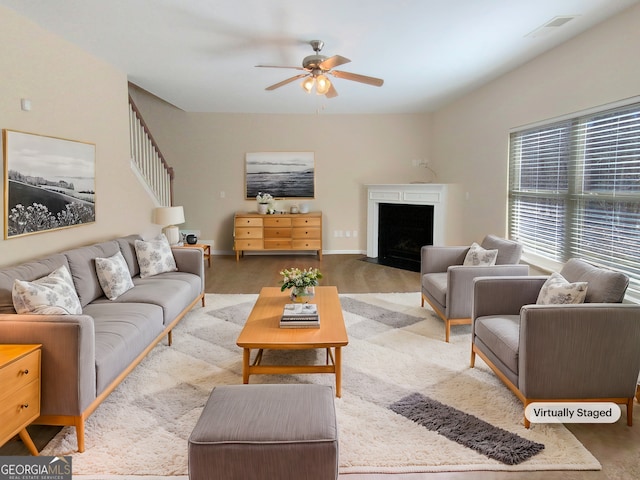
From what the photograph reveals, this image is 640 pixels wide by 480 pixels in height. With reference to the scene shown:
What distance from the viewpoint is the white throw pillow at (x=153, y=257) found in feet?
14.6

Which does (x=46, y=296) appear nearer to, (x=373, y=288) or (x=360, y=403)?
(x=360, y=403)

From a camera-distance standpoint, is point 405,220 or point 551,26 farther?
point 405,220

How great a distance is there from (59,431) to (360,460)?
169 centimetres

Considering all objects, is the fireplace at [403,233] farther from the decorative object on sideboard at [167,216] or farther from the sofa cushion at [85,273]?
the sofa cushion at [85,273]

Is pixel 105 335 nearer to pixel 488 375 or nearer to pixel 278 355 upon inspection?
pixel 278 355

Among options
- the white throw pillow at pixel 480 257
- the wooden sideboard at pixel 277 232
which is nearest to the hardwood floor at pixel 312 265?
the wooden sideboard at pixel 277 232

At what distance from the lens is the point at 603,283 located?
2.76m

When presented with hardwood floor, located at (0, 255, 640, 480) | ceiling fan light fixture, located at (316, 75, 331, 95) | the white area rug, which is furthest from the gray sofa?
ceiling fan light fixture, located at (316, 75, 331, 95)

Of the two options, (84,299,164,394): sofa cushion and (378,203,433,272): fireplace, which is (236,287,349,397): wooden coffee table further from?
(378,203,433,272): fireplace

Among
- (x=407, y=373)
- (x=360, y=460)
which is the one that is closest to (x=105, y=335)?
(x=360, y=460)

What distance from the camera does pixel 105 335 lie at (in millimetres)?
2820

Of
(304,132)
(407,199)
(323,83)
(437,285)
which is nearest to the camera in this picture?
(323,83)

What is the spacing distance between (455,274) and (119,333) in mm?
2655

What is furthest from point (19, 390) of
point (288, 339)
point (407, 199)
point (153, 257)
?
point (407, 199)
